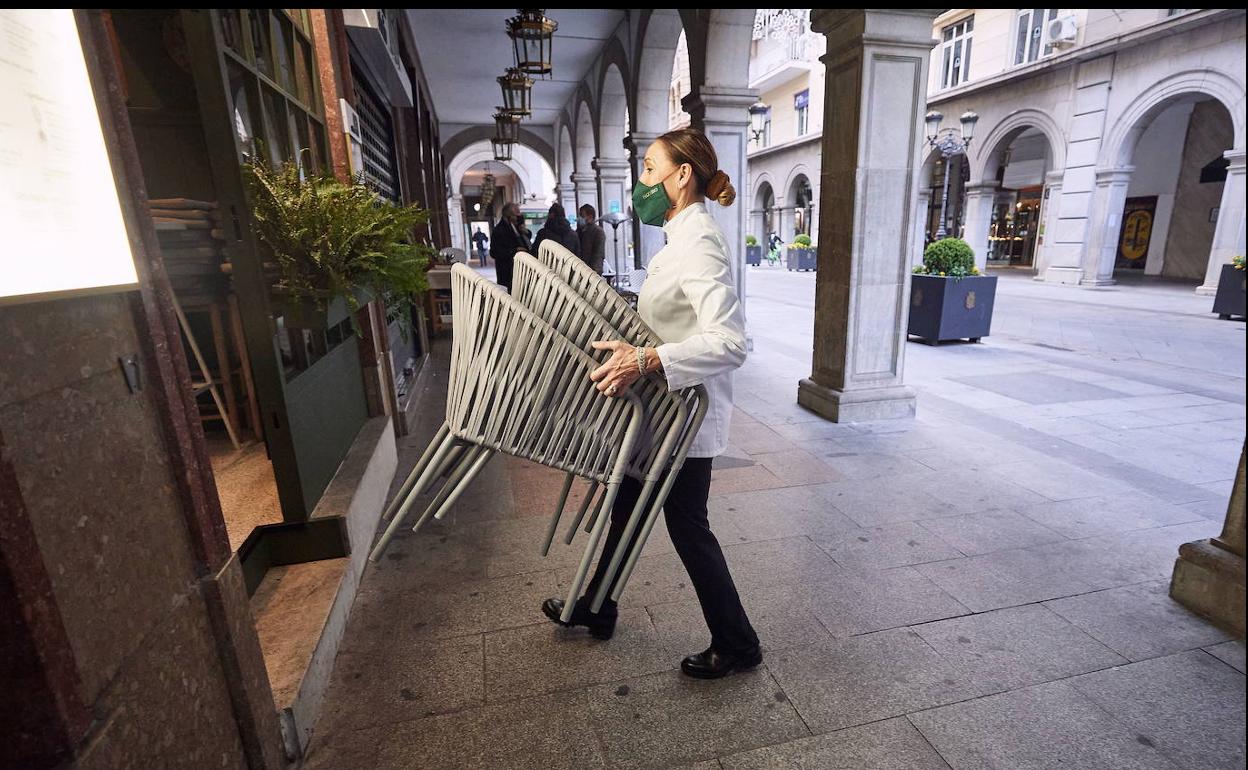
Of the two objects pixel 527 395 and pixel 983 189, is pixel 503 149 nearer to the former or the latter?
pixel 527 395

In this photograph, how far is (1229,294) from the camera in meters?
11.1

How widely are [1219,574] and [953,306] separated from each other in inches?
270

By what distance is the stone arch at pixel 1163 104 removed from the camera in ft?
46.2

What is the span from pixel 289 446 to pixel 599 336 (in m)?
1.71

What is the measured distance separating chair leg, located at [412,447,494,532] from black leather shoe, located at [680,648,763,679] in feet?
3.94

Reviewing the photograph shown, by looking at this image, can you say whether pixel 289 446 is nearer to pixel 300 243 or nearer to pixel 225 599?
pixel 300 243

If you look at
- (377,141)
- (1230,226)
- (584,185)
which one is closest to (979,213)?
(1230,226)

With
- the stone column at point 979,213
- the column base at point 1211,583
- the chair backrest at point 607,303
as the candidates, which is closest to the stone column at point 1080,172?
the stone column at point 979,213

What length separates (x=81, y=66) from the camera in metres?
1.44

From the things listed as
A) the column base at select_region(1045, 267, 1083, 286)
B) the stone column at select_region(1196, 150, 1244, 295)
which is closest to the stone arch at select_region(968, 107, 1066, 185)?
the column base at select_region(1045, 267, 1083, 286)

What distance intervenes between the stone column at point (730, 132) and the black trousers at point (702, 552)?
17.5ft

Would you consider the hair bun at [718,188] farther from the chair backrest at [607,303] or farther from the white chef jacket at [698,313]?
the chair backrest at [607,303]

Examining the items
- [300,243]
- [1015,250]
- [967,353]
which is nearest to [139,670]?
[300,243]

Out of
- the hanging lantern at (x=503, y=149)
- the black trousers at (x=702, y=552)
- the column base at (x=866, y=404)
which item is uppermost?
the hanging lantern at (x=503, y=149)
